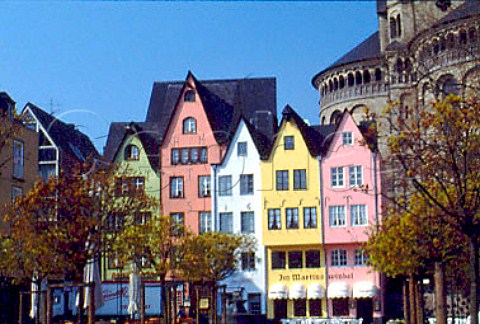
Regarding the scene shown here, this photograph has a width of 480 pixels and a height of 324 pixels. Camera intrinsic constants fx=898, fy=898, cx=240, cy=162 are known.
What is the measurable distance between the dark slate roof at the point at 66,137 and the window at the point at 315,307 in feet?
65.1

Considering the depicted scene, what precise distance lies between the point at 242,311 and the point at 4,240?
89.7 ft

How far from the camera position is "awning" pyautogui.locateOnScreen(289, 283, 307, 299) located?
66.8m

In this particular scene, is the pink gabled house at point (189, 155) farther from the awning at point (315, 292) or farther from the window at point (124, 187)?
the window at point (124, 187)

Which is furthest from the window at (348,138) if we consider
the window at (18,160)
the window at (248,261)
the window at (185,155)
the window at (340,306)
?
the window at (18,160)

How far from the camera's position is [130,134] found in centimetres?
7181

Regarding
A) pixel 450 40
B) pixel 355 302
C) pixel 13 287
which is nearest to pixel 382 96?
pixel 450 40

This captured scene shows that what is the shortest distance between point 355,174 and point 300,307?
10911mm

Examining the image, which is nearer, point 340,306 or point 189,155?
point 340,306

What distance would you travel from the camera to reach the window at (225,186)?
70.4 m

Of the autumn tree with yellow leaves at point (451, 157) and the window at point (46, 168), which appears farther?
the window at point (46, 168)

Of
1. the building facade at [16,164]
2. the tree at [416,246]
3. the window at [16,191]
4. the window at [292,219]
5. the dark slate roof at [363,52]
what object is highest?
the dark slate roof at [363,52]

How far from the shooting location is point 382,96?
332 ft

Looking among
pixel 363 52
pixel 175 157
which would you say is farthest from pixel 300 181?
pixel 363 52

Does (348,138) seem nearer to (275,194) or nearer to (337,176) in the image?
(337,176)
